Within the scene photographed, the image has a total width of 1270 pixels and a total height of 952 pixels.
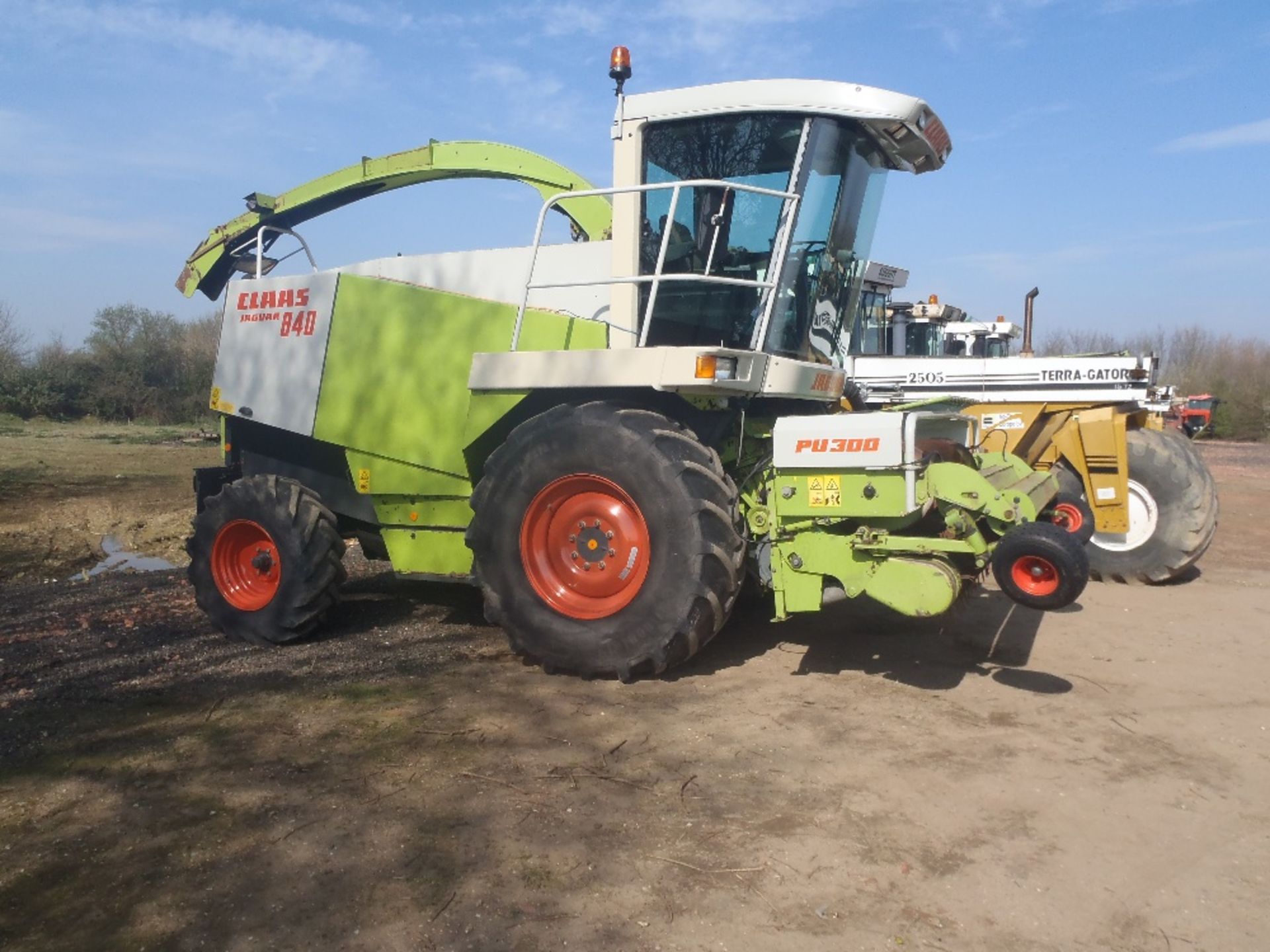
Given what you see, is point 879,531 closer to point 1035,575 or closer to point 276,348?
point 1035,575

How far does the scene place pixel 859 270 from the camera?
607cm

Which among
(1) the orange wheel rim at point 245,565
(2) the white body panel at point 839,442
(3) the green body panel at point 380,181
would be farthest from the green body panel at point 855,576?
(3) the green body panel at point 380,181

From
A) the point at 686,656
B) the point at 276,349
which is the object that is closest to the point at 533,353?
the point at 686,656

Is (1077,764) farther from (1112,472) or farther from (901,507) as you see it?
(1112,472)

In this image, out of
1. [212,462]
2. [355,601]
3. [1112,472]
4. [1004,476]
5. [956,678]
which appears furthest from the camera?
[212,462]

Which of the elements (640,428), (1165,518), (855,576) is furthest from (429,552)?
(1165,518)

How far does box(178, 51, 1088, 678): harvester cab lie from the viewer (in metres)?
4.62

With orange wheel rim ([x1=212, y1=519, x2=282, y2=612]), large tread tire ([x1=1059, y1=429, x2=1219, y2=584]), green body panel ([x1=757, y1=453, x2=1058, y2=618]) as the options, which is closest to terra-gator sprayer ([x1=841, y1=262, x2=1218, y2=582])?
large tread tire ([x1=1059, y1=429, x2=1219, y2=584])

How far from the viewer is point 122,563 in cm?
952

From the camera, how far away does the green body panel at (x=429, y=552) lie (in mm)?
5867

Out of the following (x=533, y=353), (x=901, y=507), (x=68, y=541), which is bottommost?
(x=68, y=541)

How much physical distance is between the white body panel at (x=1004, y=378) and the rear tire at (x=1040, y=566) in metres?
4.07

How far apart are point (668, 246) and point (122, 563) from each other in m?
7.15

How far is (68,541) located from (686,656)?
27.2 feet
